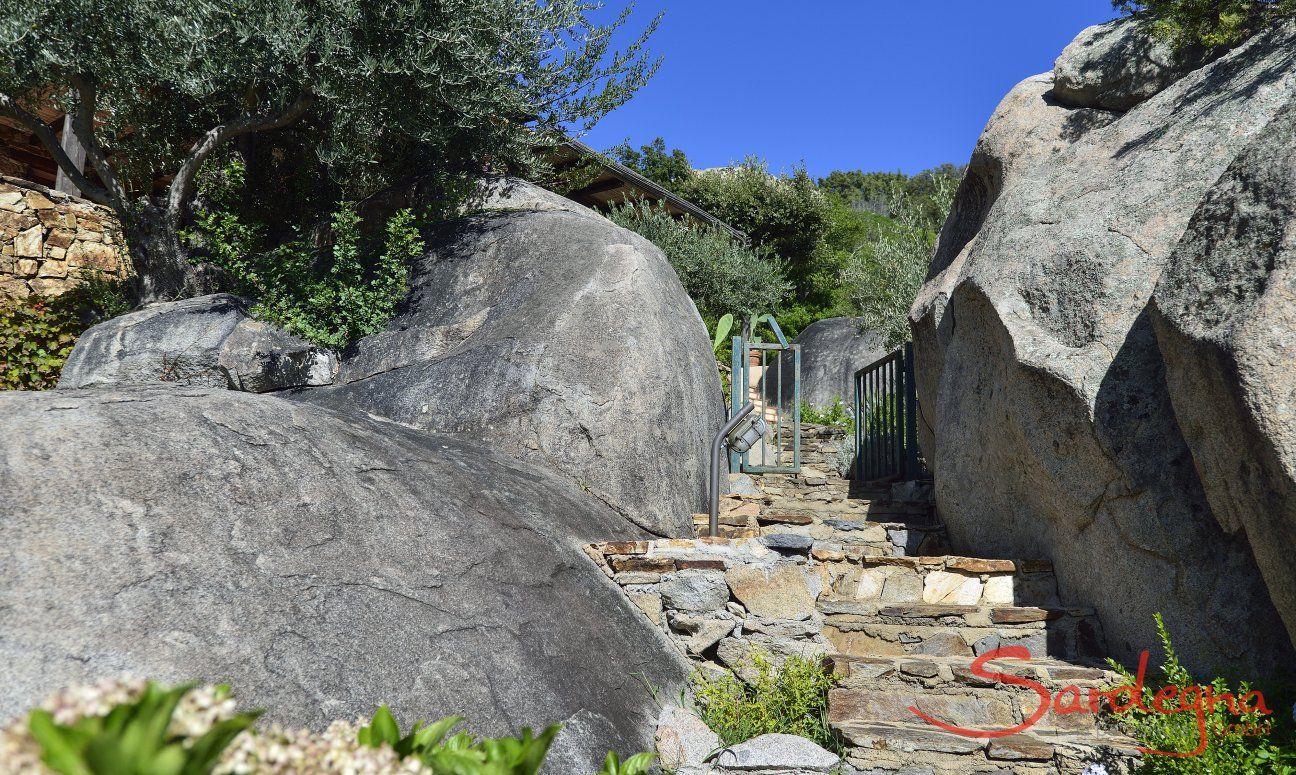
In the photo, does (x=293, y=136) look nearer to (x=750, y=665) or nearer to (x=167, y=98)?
(x=167, y=98)

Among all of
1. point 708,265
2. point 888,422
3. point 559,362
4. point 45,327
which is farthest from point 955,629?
point 708,265

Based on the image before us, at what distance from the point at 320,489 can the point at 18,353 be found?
5483 mm

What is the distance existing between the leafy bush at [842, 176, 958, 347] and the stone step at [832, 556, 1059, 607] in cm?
926

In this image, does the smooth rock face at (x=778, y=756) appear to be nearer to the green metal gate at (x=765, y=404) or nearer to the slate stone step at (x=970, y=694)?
the slate stone step at (x=970, y=694)

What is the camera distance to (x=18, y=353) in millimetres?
7902

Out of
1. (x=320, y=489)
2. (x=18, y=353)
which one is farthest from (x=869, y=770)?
(x=18, y=353)

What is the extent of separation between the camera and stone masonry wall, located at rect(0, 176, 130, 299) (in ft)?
33.6

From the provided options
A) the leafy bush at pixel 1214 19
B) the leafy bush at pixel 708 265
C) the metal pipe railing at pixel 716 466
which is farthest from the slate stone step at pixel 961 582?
the leafy bush at pixel 708 265

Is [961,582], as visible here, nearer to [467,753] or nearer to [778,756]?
[778,756]

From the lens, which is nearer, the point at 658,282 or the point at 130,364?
the point at 130,364

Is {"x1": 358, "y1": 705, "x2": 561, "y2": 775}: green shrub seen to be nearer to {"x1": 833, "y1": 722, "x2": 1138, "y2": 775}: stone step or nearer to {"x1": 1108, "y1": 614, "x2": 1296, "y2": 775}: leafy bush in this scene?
{"x1": 833, "y1": 722, "x2": 1138, "y2": 775}: stone step

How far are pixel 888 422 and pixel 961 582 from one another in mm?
4403

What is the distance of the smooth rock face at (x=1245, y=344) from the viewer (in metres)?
3.62

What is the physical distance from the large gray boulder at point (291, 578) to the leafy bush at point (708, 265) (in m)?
11.1
